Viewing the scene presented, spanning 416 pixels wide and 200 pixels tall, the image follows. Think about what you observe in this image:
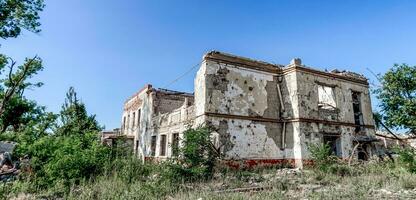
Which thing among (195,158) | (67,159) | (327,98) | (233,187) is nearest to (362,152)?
(327,98)

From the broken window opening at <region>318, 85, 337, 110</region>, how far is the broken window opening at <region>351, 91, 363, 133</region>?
5.85ft

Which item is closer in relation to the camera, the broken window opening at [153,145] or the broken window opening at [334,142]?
the broken window opening at [334,142]

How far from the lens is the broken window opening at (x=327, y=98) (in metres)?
17.5

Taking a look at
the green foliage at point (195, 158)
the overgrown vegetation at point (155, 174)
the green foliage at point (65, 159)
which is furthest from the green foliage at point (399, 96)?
the green foliage at point (65, 159)

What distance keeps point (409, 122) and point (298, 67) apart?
30.3 ft

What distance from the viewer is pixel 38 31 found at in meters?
16.7

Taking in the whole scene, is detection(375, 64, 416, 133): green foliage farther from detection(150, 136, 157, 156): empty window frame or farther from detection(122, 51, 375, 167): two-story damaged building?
detection(150, 136, 157, 156): empty window frame

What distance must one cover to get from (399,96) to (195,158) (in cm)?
1675

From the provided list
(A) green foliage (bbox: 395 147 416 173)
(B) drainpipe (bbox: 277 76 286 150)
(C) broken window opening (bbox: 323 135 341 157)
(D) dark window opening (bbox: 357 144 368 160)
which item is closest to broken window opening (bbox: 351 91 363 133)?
(D) dark window opening (bbox: 357 144 368 160)

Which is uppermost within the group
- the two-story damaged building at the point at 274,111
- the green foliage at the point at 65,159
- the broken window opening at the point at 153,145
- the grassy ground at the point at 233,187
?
the two-story damaged building at the point at 274,111

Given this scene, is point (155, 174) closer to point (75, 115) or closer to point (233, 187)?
point (233, 187)

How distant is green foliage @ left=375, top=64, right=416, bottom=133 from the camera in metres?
19.7

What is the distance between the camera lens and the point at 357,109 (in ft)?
62.0

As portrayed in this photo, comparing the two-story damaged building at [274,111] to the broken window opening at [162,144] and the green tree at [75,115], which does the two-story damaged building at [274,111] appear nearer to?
the broken window opening at [162,144]
